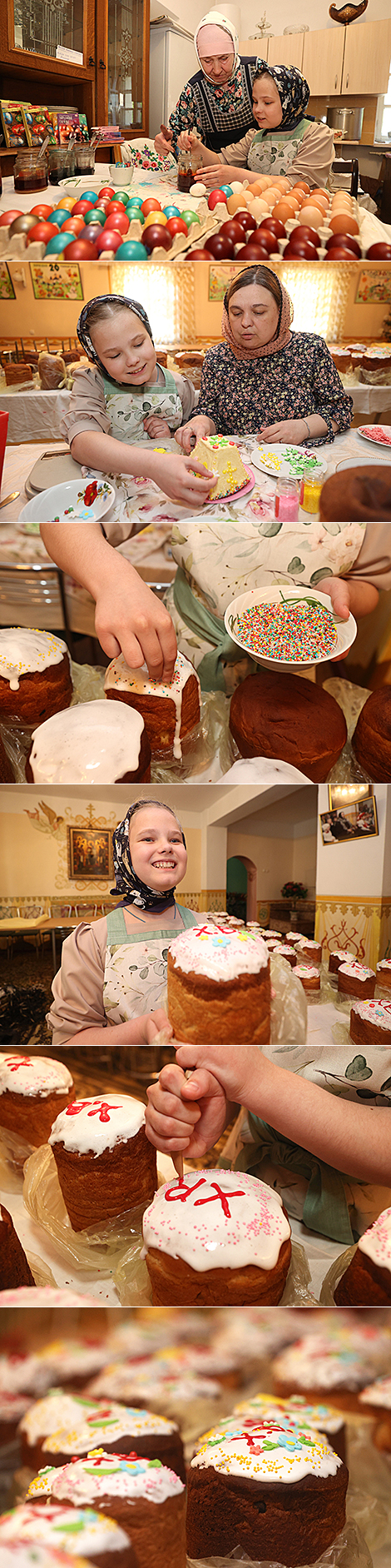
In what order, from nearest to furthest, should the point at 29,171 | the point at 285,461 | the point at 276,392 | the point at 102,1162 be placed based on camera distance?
the point at 102,1162 < the point at 285,461 < the point at 276,392 < the point at 29,171

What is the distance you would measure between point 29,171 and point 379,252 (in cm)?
107

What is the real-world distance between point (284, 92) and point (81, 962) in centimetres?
222

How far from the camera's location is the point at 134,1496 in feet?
1.08

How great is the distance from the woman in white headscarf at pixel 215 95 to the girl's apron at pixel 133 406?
3.12 ft

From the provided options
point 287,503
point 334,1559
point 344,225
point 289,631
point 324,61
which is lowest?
point 334,1559

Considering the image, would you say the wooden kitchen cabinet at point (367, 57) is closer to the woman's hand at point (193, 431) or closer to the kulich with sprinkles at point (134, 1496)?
the woman's hand at point (193, 431)

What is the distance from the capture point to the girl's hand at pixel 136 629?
640 millimetres

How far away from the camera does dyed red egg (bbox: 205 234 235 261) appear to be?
6.31 feet

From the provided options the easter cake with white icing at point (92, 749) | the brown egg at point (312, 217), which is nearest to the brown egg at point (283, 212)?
the brown egg at point (312, 217)

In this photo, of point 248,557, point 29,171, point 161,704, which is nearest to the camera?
point 161,704

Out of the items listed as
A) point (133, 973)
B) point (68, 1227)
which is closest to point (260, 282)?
point (133, 973)

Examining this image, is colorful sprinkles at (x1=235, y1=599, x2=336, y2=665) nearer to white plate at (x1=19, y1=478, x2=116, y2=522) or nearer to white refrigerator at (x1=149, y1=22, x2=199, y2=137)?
white plate at (x1=19, y1=478, x2=116, y2=522)

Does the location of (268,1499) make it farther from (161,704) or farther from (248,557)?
(248,557)

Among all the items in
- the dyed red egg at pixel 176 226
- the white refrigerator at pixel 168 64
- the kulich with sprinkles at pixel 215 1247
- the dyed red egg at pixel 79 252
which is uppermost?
the white refrigerator at pixel 168 64
